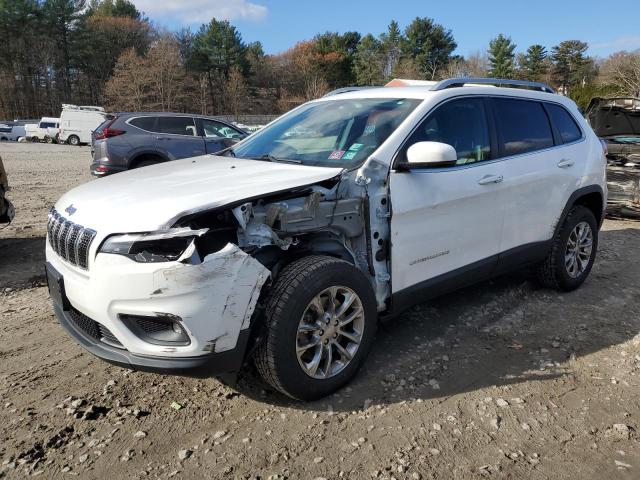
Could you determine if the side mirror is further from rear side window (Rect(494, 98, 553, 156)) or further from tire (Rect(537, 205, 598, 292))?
tire (Rect(537, 205, 598, 292))

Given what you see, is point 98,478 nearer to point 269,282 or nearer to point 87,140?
point 269,282

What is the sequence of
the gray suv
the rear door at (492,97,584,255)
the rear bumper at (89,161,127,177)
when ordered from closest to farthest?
1. the rear door at (492,97,584,255)
2. the rear bumper at (89,161,127,177)
3. the gray suv

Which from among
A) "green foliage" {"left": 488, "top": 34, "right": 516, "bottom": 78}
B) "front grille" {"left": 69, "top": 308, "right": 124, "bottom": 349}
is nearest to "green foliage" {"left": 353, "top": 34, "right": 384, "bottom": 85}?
"green foliage" {"left": 488, "top": 34, "right": 516, "bottom": 78}

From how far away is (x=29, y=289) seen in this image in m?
4.93

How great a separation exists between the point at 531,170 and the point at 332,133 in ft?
5.57

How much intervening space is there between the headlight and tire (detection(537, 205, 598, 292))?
11.2 ft

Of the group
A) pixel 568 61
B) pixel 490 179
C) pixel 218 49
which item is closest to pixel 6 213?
pixel 490 179

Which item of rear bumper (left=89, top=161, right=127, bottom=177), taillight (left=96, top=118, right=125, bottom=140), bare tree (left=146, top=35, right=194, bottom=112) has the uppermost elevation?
bare tree (left=146, top=35, right=194, bottom=112)

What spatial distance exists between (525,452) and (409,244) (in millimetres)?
1344

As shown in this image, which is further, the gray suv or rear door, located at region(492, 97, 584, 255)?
the gray suv

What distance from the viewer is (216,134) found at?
12.1m

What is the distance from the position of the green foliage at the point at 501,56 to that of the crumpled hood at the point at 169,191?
70.9 metres

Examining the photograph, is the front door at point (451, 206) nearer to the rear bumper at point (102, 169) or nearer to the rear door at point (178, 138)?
the rear door at point (178, 138)

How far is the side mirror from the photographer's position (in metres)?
3.15
